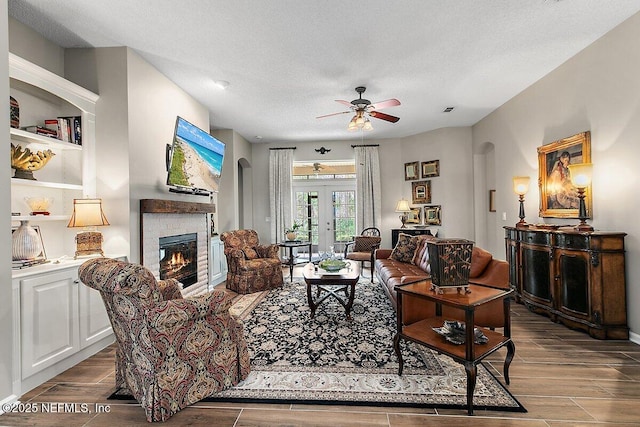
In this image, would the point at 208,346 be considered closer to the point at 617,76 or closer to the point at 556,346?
the point at 556,346

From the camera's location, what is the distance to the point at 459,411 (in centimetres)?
196

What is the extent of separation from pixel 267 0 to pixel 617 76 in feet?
11.3

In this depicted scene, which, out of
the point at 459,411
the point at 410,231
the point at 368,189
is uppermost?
the point at 368,189

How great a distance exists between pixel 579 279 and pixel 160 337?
3.81m

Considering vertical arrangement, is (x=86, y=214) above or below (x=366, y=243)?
above

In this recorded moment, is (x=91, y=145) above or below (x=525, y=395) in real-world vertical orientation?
above

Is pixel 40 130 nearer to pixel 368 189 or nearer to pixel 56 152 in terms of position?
pixel 56 152

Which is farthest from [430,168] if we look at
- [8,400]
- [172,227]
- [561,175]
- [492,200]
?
[8,400]

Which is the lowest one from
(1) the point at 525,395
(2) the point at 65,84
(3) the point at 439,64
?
(1) the point at 525,395

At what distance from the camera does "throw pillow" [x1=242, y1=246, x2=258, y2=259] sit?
5363mm

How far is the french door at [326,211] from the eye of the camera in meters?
7.82

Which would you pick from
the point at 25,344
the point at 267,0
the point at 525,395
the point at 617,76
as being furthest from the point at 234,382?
the point at 617,76

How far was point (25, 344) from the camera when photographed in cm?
223

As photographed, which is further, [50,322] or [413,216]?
[413,216]
